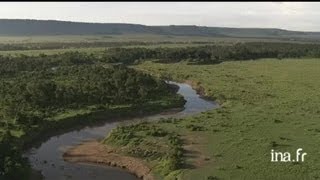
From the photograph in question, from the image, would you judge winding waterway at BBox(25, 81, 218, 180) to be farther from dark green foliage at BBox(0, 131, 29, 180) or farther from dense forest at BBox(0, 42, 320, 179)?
dark green foliage at BBox(0, 131, 29, 180)

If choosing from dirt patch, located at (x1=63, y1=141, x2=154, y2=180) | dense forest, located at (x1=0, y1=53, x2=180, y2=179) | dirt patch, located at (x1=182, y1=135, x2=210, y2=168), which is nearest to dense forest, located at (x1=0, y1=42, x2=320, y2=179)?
dense forest, located at (x1=0, y1=53, x2=180, y2=179)

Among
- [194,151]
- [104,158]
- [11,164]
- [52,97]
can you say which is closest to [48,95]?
[52,97]

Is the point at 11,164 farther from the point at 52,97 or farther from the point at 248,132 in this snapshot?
the point at 52,97

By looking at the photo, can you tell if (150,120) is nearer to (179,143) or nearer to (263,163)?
(179,143)

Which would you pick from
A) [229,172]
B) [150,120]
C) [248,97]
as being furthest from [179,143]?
[248,97]

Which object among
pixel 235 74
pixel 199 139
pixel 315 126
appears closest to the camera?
pixel 199 139

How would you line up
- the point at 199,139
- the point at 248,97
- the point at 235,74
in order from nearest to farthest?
the point at 199,139, the point at 248,97, the point at 235,74

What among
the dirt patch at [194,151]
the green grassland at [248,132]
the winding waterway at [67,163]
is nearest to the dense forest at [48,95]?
the winding waterway at [67,163]
